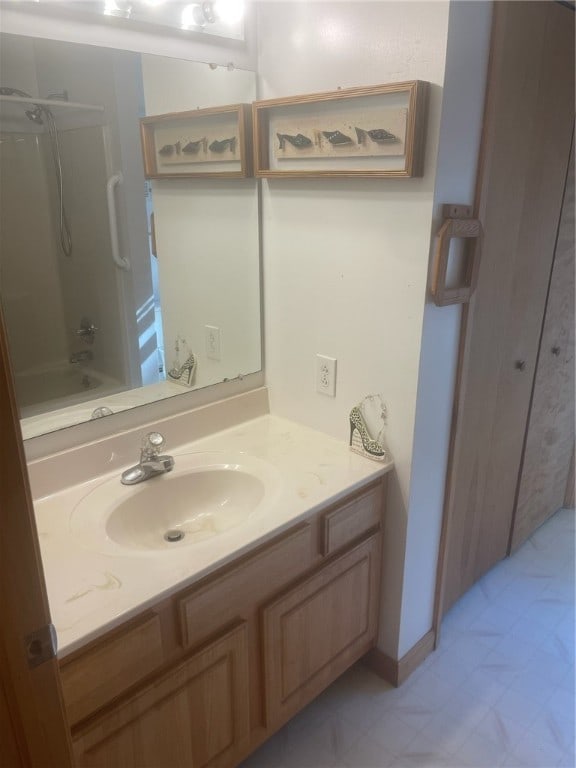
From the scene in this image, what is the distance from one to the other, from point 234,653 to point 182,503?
1.35 feet

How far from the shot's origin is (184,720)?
47.4 inches

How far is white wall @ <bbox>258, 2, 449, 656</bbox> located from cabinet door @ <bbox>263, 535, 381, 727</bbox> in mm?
101

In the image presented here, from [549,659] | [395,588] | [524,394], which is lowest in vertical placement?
[549,659]

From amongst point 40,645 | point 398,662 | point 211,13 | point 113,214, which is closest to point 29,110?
point 113,214

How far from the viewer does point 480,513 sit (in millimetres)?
2020

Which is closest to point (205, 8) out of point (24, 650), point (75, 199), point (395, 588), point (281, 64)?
point (281, 64)

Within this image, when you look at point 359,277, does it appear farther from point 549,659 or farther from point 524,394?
point 549,659

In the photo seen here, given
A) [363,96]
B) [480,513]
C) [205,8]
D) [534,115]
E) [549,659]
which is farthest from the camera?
[480,513]

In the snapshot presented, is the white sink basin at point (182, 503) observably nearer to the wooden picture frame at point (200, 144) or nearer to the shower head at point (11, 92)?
the wooden picture frame at point (200, 144)

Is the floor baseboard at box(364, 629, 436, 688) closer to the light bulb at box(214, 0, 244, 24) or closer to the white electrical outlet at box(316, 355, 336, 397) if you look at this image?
the white electrical outlet at box(316, 355, 336, 397)

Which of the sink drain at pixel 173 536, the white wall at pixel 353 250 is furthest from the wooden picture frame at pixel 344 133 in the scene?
the sink drain at pixel 173 536

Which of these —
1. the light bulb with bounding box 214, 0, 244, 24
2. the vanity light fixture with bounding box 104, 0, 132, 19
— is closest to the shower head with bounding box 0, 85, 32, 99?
the vanity light fixture with bounding box 104, 0, 132, 19

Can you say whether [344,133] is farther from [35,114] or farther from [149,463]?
[149,463]

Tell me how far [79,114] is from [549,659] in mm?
2183
